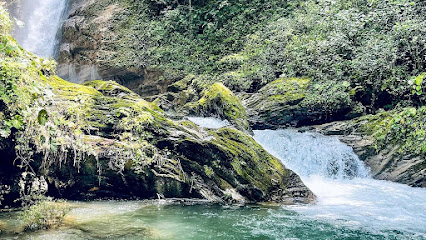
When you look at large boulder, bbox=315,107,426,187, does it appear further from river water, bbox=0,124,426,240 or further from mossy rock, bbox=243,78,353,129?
mossy rock, bbox=243,78,353,129

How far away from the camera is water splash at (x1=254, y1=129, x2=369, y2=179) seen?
10539 mm

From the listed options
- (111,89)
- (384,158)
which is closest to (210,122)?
(111,89)

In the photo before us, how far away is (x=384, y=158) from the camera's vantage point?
1020cm

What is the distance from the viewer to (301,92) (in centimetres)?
1349

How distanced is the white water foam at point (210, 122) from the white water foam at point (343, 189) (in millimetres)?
Result: 1432

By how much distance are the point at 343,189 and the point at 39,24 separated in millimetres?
26985

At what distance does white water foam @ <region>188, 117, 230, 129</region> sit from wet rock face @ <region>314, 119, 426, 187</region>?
Result: 4.20 m

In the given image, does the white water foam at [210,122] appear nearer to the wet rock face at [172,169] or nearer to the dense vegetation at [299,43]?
the wet rock face at [172,169]

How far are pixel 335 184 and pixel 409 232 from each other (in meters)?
3.91

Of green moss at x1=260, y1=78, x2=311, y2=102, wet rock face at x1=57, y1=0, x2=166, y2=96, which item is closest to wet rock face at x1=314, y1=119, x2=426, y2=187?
green moss at x1=260, y1=78, x2=311, y2=102

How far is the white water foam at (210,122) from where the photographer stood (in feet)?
41.5

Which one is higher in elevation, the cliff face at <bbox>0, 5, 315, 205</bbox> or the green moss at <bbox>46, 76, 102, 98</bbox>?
the green moss at <bbox>46, 76, 102, 98</bbox>

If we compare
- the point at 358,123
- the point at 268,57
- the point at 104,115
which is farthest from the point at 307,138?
the point at 104,115

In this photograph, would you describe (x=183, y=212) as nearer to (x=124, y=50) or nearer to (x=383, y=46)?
(x=383, y=46)
